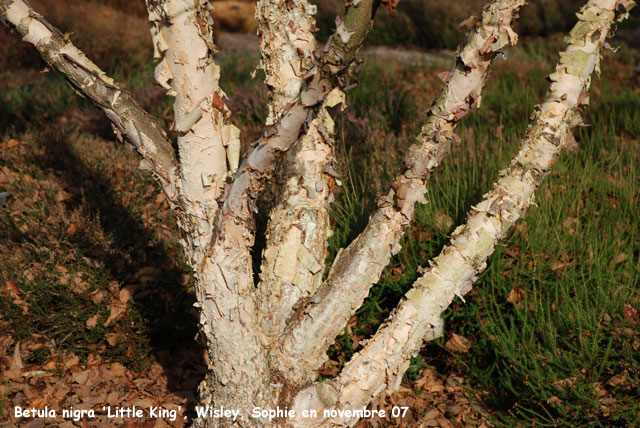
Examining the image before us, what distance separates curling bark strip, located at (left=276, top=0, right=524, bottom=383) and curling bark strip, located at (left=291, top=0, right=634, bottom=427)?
0.16 m

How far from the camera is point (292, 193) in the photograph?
8.01 ft

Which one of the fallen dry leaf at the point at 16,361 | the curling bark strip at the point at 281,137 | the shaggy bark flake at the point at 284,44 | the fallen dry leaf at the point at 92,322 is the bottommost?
the fallen dry leaf at the point at 16,361

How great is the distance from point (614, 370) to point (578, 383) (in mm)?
263

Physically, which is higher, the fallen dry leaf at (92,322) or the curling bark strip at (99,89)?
the curling bark strip at (99,89)

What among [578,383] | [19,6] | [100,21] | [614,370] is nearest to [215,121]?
[19,6]

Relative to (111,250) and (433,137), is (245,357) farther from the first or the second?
(111,250)

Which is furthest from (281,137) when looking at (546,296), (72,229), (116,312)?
(72,229)

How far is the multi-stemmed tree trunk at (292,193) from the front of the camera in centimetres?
195

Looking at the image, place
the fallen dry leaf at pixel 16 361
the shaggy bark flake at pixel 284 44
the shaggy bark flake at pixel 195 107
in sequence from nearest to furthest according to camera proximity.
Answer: the shaggy bark flake at pixel 195 107 → the shaggy bark flake at pixel 284 44 → the fallen dry leaf at pixel 16 361

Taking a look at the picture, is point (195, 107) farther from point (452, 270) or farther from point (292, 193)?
point (452, 270)

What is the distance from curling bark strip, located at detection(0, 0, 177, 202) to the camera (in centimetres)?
192

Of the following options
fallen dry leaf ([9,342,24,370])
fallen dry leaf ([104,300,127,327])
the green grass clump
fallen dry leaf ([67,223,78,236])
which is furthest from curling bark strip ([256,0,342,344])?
fallen dry leaf ([67,223,78,236])

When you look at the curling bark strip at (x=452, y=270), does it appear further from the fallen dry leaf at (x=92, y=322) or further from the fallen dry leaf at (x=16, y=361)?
the fallen dry leaf at (x=16, y=361)

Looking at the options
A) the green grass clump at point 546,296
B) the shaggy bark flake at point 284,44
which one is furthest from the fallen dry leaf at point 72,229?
the shaggy bark flake at point 284,44
